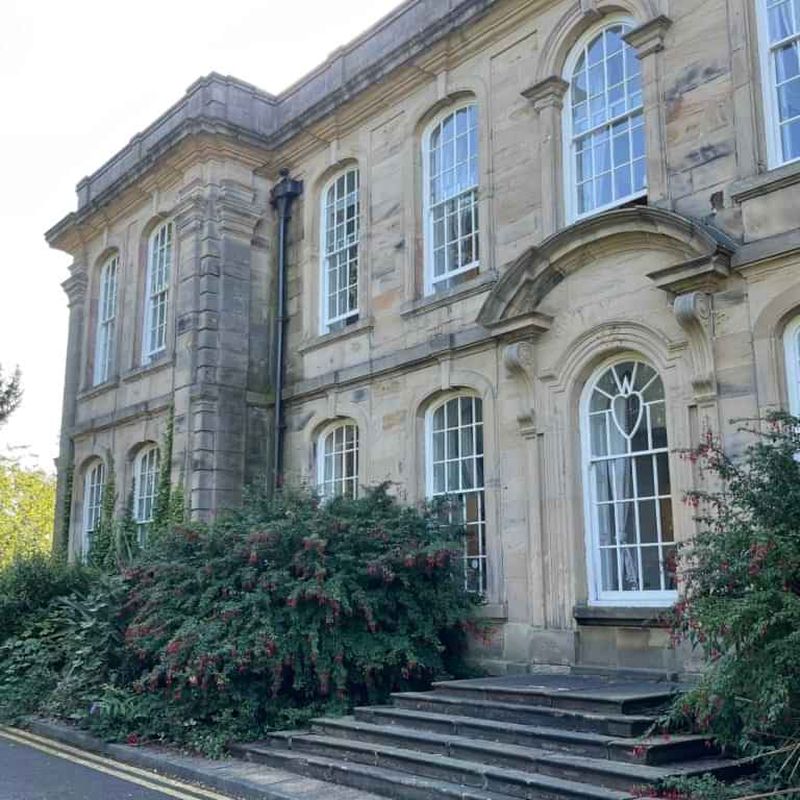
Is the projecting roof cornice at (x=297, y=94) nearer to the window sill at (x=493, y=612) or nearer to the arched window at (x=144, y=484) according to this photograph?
the arched window at (x=144, y=484)

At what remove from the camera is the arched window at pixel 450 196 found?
12867 mm

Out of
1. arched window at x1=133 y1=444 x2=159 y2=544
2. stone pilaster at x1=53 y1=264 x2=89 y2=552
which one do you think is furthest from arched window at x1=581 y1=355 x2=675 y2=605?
stone pilaster at x1=53 y1=264 x2=89 y2=552

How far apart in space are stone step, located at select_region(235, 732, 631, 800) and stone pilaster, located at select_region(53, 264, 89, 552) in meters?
12.4

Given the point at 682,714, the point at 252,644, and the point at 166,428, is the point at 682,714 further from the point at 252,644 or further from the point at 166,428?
the point at 166,428

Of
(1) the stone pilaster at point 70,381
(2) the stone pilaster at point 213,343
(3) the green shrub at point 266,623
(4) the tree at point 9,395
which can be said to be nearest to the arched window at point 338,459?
(2) the stone pilaster at point 213,343

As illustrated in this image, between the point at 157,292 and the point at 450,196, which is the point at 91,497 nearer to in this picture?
the point at 157,292

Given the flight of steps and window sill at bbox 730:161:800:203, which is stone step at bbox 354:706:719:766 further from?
window sill at bbox 730:161:800:203

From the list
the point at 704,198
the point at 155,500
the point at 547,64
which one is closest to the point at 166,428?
the point at 155,500

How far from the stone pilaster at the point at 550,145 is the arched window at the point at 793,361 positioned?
11.0 feet

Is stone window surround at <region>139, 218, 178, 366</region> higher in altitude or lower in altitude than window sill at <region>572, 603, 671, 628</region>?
higher

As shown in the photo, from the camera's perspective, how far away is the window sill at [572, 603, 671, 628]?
933cm

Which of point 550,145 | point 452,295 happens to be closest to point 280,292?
point 452,295

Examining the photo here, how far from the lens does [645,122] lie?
10.5 meters

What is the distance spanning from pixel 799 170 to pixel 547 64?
4.12 metres
